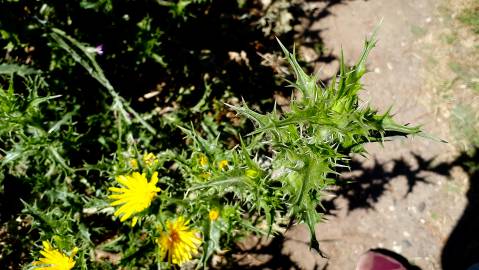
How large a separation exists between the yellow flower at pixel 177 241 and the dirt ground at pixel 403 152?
130 cm

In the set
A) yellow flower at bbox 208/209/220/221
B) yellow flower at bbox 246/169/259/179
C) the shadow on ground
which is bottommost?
the shadow on ground

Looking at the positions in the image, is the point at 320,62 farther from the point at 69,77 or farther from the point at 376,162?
the point at 69,77

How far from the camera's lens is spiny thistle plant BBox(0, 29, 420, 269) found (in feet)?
5.64

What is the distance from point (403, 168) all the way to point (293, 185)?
7.88 feet

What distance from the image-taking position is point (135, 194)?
234 cm

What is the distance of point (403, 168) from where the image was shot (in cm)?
393

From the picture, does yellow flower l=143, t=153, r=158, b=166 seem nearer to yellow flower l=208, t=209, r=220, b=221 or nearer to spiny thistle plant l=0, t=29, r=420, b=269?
spiny thistle plant l=0, t=29, r=420, b=269

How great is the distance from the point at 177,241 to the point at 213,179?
0.74 m

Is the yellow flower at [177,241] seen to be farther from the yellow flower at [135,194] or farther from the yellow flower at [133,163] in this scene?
the yellow flower at [133,163]

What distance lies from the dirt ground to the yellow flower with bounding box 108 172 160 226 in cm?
169

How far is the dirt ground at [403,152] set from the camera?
12.3 ft

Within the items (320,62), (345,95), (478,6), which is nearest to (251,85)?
(320,62)

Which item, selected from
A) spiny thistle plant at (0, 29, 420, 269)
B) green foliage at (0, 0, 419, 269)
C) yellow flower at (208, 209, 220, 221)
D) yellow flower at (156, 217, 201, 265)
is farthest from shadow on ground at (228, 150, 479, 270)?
yellow flower at (208, 209, 220, 221)

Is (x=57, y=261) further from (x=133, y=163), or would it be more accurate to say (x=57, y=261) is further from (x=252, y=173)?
(x=252, y=173)
